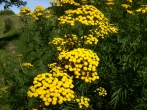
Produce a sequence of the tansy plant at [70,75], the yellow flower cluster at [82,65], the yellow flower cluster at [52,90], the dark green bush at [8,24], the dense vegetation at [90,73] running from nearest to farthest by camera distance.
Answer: the yellow flower cluster at [52,90], the tansy plant at [70,75], the dense vegetation at [90,73], the yellow flower cluster at [82,65], the dark green bush at [8,24]

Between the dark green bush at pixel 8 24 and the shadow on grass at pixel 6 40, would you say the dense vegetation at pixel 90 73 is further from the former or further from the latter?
the dark green bush at pixel 8 24

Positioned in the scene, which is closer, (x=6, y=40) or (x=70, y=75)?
(x=70, y=75)

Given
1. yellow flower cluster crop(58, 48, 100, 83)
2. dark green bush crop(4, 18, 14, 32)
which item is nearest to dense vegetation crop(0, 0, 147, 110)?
yellow flower cluster crop(58, 48, 100, 83)

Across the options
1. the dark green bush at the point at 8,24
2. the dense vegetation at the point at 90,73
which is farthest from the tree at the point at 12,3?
the dense vegetation at the point at 90,73

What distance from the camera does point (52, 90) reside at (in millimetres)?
4133

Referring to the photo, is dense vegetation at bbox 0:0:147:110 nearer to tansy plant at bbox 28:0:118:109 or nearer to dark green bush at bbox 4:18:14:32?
tansy plant at bbox 28:0:118:109

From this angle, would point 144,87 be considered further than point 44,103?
Yes

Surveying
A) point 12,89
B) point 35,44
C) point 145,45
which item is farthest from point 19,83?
point 145,45

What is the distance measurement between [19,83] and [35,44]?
258 centimetres

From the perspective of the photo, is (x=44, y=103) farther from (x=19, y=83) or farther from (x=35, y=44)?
(x=35, y=44)

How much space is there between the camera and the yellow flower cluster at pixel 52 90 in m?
4.04

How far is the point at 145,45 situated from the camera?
5.50m

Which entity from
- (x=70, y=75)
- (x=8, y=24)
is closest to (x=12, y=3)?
(x=8, y=24)

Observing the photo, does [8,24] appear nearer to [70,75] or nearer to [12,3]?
[12,3]
